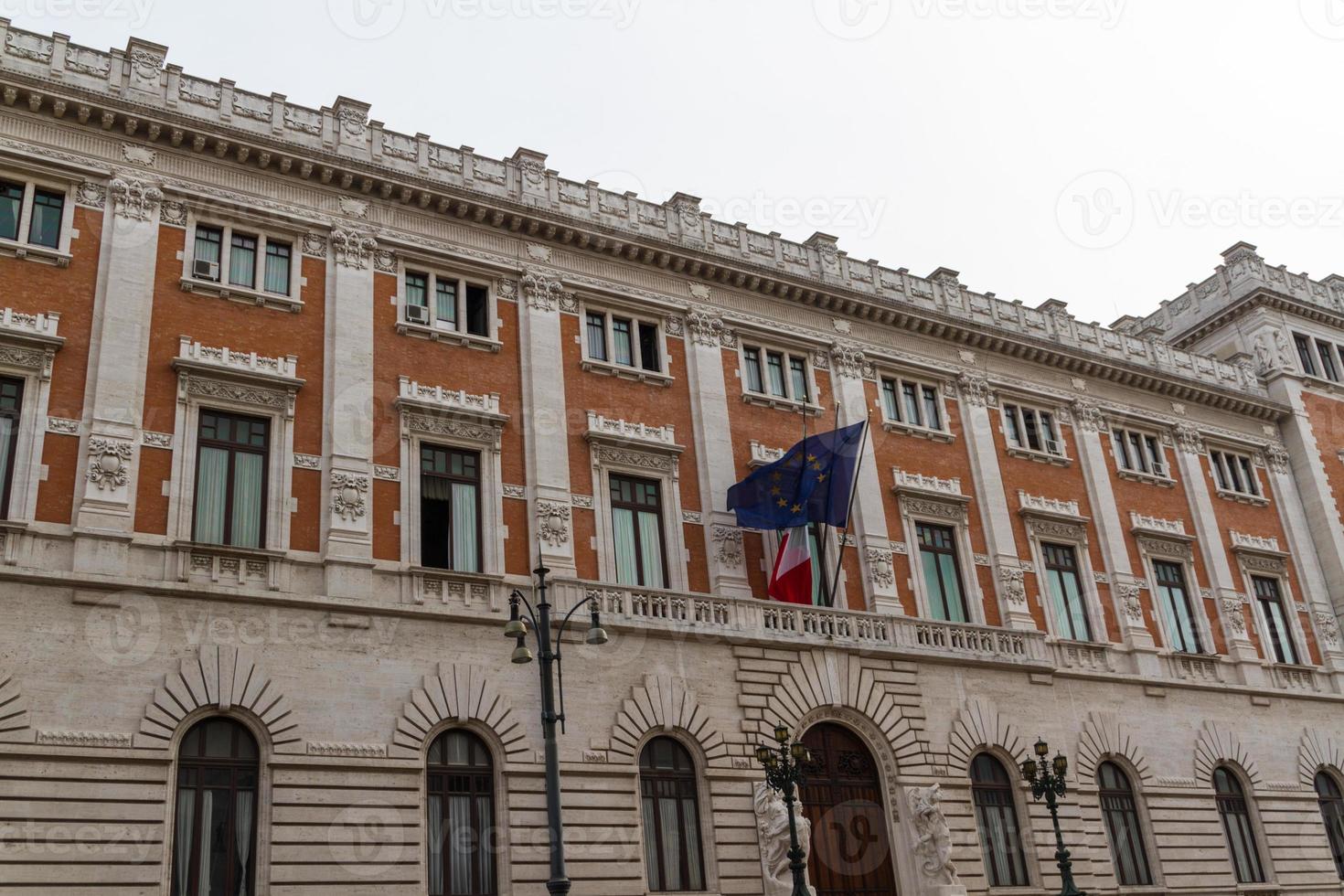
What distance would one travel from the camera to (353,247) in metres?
25.0

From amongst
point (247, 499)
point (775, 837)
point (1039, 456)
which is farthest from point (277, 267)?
point (1039, 456)

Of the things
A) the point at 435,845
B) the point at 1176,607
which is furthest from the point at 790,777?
the point at 1176,607

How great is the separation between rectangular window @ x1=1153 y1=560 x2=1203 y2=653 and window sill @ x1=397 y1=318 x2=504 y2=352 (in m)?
18.7

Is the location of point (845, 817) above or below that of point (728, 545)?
below

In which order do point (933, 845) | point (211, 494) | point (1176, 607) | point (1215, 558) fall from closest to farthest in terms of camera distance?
point (211, 494) < point (933, 845) < point (1176, 607) < point (1215, 558)

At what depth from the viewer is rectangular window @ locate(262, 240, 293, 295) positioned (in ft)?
79.1

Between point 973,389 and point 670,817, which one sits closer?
point 670,817

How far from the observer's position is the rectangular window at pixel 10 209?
22.1 metres

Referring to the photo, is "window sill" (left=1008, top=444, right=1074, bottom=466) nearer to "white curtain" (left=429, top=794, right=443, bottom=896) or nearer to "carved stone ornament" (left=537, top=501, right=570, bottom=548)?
"carved stone ornament" (left=537, top=501, right=570, bottom=548)

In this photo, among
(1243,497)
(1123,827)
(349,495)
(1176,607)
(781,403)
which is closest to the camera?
(349,495)

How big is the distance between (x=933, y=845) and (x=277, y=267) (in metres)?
A: 16.8

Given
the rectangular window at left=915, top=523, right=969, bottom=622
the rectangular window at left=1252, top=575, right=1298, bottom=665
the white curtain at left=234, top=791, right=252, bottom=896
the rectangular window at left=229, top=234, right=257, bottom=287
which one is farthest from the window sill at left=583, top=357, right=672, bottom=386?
the rectangular window at left=1252, top=575, right=1298, bottom=665

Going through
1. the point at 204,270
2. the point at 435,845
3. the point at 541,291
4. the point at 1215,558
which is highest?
the point at 541,291

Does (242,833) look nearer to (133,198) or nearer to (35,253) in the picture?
(35,253)
